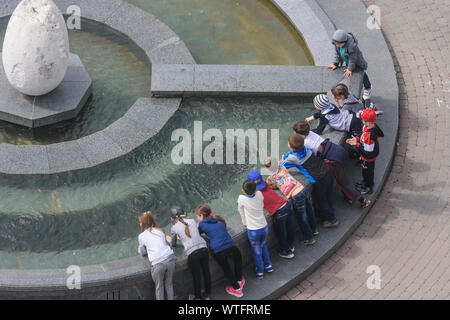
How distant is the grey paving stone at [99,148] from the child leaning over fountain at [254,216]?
9.80ft

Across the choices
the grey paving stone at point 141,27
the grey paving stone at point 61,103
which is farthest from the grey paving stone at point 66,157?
the grey paving stone at point 141,27

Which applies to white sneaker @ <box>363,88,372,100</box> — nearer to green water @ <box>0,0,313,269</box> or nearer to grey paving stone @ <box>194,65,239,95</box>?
green water @ <box>0,0,313,269</box>

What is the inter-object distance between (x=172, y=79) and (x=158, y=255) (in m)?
4.59

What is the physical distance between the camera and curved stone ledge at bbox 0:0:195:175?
12.2 m

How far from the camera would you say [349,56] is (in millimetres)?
12875

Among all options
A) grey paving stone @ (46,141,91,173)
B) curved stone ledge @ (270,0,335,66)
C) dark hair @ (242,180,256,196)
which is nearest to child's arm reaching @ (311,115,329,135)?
dark hair @ (242,180,256,196)

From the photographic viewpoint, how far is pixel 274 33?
50.3 feet

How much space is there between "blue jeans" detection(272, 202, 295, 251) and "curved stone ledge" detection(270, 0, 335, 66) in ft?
13.8

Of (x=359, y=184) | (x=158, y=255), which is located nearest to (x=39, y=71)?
(x=158, y=255)

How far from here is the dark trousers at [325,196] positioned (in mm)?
Result: 11164

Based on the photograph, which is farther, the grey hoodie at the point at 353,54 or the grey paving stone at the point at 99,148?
the grey hoodie at the point at 353,54

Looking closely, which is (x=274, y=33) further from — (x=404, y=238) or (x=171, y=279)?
(x=171, y=279)

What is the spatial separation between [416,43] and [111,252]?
318 inches
